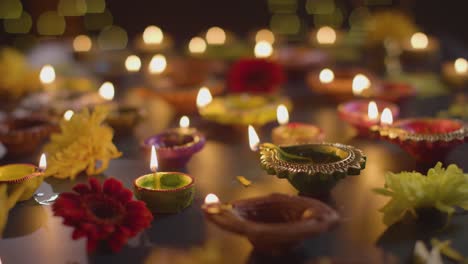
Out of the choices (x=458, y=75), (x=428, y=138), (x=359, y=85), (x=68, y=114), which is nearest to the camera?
(x=428, y=138)

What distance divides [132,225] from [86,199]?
0.12 m

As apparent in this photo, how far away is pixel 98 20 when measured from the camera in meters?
4.47

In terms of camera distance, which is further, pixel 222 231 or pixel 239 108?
pixel 239 108

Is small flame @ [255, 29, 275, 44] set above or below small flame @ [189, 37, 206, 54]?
below

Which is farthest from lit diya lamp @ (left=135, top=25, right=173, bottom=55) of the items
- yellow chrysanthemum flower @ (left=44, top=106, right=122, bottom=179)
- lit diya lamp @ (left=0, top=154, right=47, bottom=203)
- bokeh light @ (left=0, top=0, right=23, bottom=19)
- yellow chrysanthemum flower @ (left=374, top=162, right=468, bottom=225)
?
yellow chrysanthemum flower @ (left=374, top=162, right=468, bottom=225)

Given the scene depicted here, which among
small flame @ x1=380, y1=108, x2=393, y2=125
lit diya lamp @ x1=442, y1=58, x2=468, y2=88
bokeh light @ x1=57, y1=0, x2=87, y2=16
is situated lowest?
lit diya lamp @ x1=442, y1=58, x2=468, y2=88

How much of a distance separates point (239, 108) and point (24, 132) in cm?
74

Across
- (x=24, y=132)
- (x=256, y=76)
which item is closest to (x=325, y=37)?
(x=256, y=76)

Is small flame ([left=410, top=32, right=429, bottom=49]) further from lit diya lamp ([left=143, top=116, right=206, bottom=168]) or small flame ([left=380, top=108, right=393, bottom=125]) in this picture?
lit diya lamp ([left=143, top=116, right=206, bottom=168])

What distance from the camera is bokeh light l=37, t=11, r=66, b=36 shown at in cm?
434

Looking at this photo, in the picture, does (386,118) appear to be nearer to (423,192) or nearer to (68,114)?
(423,192)

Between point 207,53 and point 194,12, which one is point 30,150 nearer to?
point 207,53

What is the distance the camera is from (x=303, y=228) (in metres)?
1.08

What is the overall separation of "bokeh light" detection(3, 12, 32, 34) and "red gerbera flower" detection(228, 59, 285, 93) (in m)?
2.58
